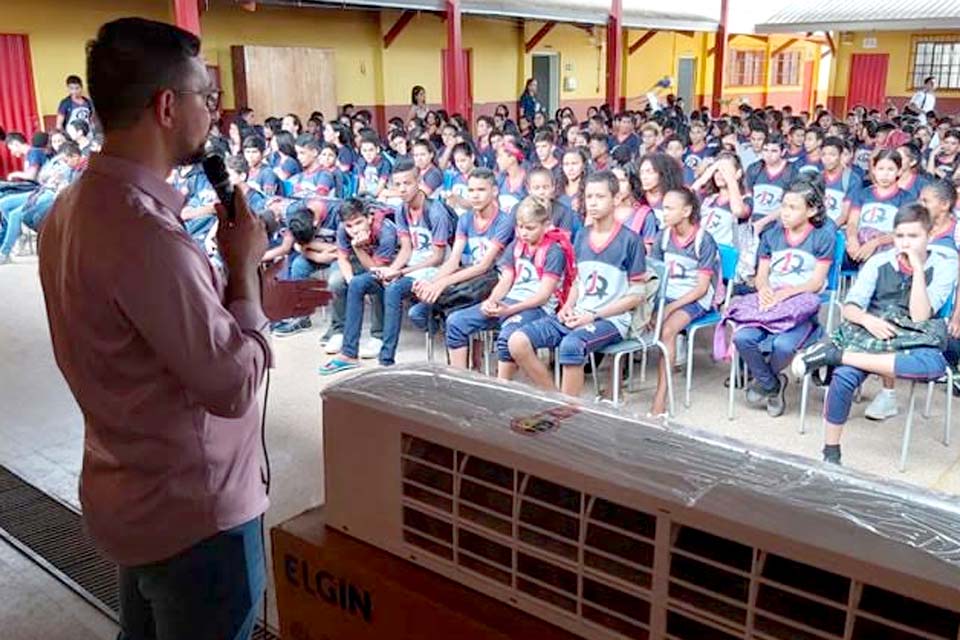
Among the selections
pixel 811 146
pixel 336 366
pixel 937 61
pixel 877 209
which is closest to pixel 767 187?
pixel 877 209

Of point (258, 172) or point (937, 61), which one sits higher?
point (937, 61)

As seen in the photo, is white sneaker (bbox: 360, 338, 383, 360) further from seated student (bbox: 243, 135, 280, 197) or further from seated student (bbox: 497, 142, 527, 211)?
seated student (bbox: 243, 135, 280, 197)

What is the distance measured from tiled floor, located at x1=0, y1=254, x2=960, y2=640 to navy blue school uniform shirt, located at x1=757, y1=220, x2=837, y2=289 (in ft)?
1.94

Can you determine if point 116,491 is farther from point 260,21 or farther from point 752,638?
point 260,21

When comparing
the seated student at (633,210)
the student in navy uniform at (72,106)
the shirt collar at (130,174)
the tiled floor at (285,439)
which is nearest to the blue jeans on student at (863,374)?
the tiled floor at (285,439)

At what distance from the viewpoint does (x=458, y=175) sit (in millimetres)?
6570

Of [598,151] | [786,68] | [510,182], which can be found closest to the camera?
[510,182]

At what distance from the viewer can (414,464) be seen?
1.14 meters

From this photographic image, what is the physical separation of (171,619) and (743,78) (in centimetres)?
2094

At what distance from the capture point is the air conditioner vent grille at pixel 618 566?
838mm

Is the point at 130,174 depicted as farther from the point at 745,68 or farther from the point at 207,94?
the point at 745,68

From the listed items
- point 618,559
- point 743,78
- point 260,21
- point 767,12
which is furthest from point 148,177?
point 743,78

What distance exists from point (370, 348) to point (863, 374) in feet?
8.45

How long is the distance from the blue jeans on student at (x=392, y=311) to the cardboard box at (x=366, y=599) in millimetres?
3177
